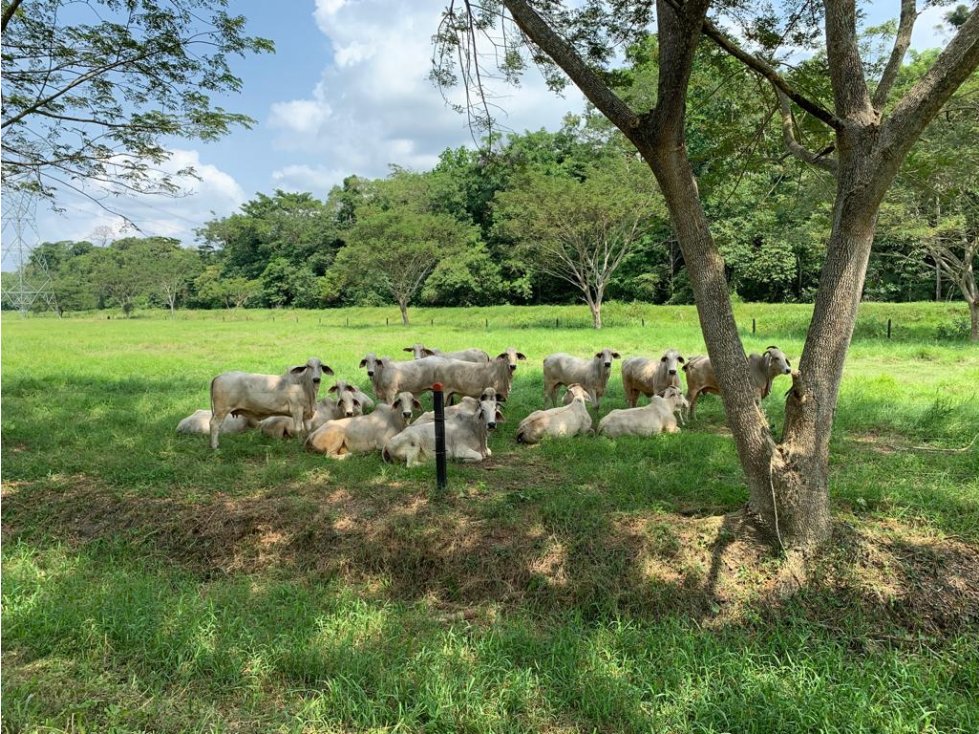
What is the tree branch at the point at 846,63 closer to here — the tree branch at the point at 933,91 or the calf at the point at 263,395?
the tree branch at the point at 933,91

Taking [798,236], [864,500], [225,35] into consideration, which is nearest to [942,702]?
[864,500]

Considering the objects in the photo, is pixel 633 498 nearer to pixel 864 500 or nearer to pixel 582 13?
pixel 864 500

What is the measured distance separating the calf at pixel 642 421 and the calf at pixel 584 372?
169 cm

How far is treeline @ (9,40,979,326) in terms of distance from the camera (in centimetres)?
889

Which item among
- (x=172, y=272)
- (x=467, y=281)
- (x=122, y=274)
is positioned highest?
(x=172, y=272)

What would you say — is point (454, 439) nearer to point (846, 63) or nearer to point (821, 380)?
point (821, 380)

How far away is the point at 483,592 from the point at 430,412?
403 centimetres

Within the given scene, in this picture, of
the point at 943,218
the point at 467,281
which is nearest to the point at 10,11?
the point at 943,218

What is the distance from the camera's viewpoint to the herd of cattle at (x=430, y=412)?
26.5 feet

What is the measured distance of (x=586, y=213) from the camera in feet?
102

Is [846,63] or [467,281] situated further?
[467,281]

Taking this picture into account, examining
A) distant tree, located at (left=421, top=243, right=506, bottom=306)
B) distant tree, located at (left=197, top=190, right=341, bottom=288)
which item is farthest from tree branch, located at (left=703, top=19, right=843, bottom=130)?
distant tree, located at (left=197, top=190, right=341, bottom=288)

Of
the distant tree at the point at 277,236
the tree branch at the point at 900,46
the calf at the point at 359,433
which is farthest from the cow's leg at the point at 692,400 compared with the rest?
the distant tree at the point at 277,236

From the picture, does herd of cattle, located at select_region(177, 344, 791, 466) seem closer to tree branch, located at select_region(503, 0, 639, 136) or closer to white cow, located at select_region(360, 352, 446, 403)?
white cow, located at select_region(360, 352, 446, 403)
